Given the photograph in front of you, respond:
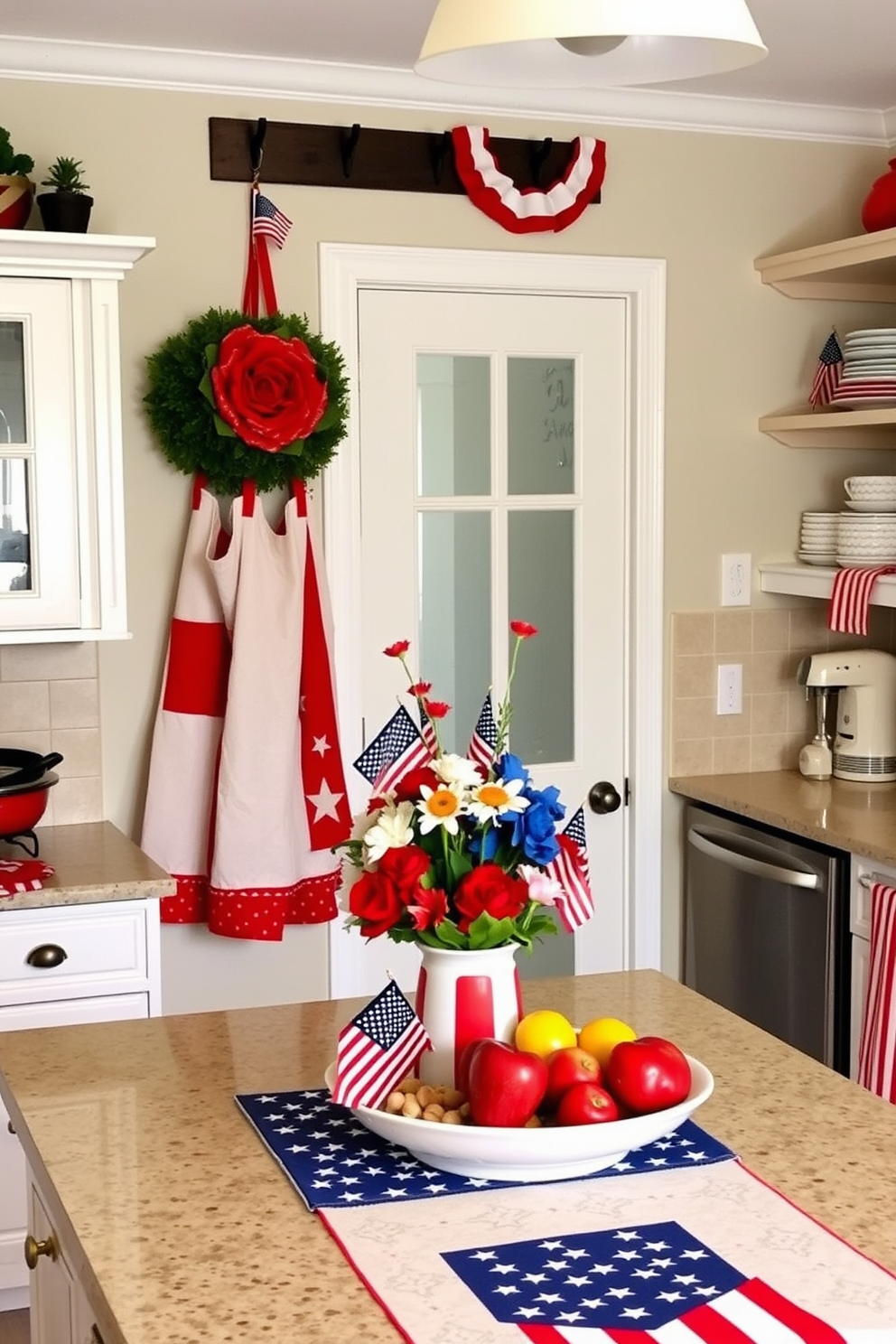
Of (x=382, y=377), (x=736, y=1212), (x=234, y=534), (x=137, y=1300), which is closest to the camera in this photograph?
(x=137, y=1300)

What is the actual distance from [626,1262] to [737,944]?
7.33ft

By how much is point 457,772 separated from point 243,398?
65.7 inches

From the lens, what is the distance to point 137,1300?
1337mm

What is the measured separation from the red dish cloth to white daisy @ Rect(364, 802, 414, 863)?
4.28ft

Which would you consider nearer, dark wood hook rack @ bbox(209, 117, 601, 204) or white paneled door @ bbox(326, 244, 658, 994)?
dark wood hook rack @ bbox(209, 117, 601, 204)

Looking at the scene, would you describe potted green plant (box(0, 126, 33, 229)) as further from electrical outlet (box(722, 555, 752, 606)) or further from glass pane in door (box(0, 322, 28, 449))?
electrical outlet (box(722, 555, 752, 606))

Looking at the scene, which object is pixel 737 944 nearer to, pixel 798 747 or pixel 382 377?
pixel 798 747

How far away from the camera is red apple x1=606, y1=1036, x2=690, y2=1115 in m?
1.58

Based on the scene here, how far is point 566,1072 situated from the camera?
160 centimetres

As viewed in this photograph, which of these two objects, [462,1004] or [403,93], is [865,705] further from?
[462,1004]

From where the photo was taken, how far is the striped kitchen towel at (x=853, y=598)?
3471 mm

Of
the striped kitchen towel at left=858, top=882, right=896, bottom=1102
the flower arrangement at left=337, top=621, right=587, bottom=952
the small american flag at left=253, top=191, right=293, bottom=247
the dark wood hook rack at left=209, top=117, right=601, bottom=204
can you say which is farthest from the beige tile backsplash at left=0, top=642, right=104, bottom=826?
the flower arrangement at left=337, top=621, right=587, bottom=952

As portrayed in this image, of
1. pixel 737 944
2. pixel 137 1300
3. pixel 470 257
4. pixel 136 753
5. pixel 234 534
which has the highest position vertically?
pixel 470 257

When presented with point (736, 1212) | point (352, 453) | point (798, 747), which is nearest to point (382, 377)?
point (352, 453)
